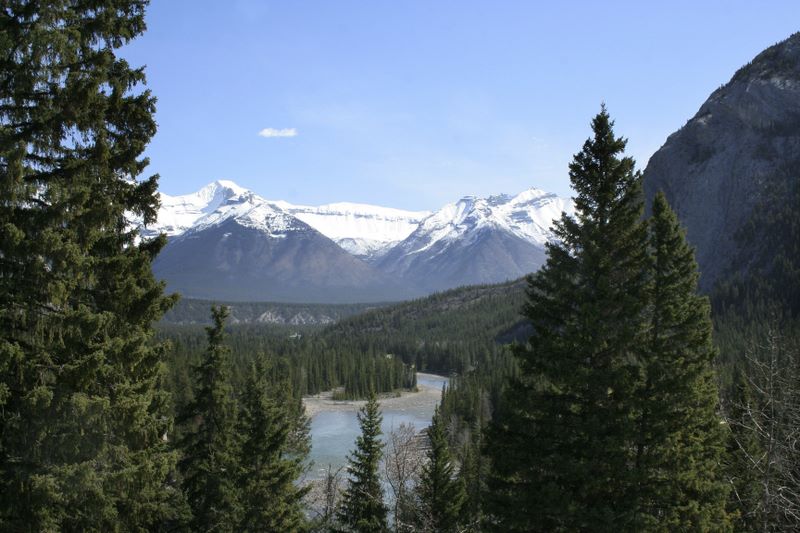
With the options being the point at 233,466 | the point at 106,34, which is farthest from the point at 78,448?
the point at 233,466

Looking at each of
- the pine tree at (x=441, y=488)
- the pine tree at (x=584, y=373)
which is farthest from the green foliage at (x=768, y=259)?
the pine tree at (x=584, y=373)

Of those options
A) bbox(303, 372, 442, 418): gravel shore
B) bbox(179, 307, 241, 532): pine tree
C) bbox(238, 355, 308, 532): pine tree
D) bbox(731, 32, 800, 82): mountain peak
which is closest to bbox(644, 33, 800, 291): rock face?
bbox(731, 32, 800, 82): mountain peak

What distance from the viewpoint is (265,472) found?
72.5ft

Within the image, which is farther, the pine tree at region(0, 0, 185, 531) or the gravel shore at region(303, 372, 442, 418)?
the gravel shore at region(303, 372, 442, 418)

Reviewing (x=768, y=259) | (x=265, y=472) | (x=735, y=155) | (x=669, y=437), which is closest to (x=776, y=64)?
(x=735, y=155)

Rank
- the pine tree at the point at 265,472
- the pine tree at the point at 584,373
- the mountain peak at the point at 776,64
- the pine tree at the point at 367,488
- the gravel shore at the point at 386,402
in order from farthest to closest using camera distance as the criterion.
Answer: the mountain peak at the point at 776,64
the gravel shore at the point at 386,402
the pine tree at the point at 367,488
the pine tree at the point at 265,472
the pine tree at the point at 584,373

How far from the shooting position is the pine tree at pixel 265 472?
71.0 feet

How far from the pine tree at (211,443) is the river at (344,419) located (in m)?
34.4

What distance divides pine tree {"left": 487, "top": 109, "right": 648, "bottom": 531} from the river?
43.3m

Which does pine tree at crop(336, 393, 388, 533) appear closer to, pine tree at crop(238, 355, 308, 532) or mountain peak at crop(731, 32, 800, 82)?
pine tree at crop(238, 355, 308, 532)

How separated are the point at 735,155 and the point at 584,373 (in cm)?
18009

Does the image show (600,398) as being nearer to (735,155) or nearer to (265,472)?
(265,472)

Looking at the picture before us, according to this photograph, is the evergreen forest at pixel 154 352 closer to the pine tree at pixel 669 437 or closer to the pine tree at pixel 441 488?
the pine tree at pixel 669 437

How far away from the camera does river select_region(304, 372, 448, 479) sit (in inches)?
2766
